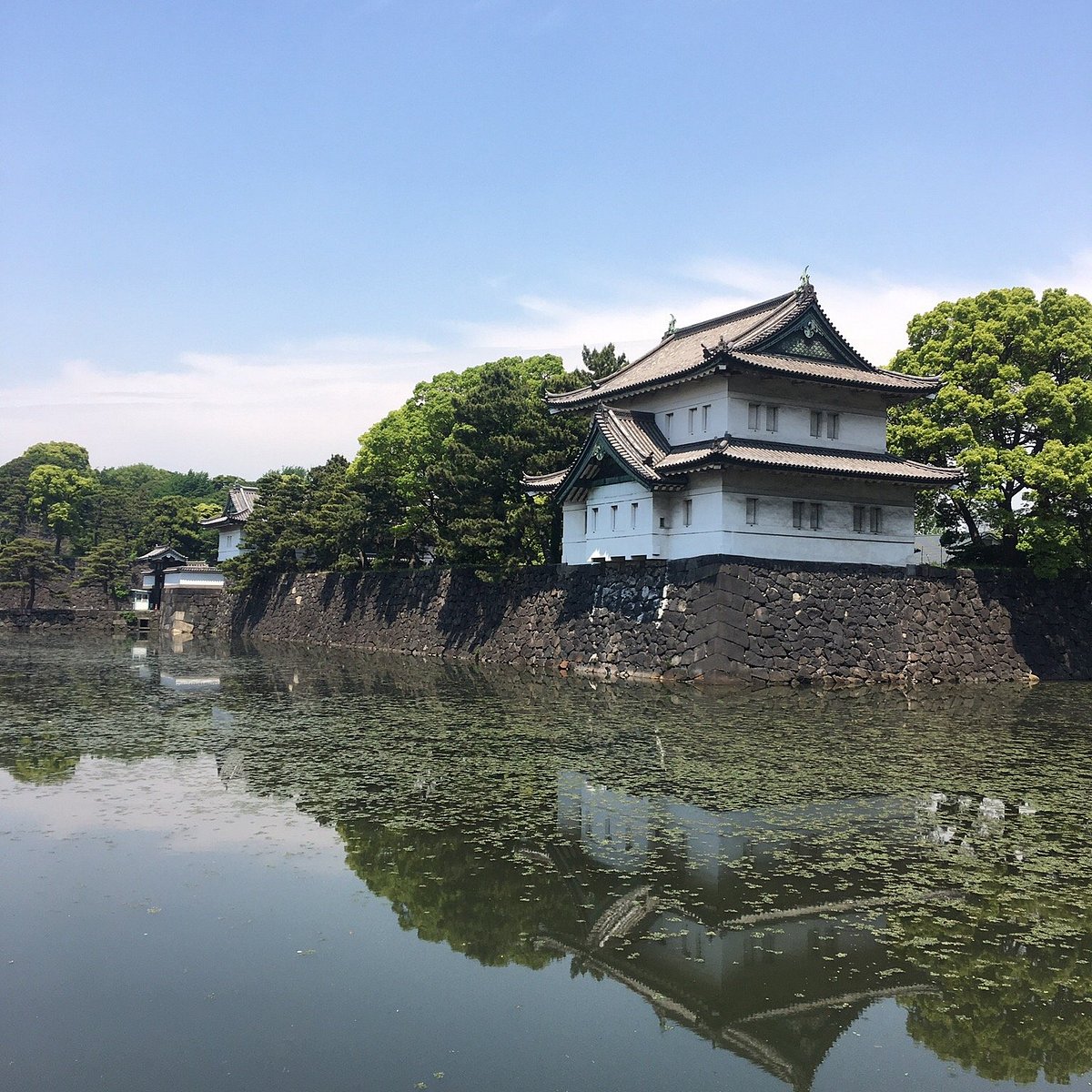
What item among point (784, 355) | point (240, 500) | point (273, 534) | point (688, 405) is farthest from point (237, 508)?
point (784, 355)

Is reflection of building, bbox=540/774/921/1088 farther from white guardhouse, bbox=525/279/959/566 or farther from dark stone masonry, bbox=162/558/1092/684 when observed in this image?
white guardhouse, bbox=525/279/959/566

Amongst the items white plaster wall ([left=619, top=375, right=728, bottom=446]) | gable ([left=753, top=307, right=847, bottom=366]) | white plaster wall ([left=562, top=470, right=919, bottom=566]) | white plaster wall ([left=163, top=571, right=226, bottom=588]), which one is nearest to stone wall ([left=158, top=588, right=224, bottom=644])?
white plaster wall ([left=163, top=571, right=226, bottom=588])

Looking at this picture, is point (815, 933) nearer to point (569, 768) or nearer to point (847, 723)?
point (569, 768)

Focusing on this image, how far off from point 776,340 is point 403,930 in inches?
980

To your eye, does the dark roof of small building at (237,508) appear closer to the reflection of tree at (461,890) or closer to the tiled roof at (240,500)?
the tiled roof at (240,500)

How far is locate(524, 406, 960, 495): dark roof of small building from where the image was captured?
29.1 m

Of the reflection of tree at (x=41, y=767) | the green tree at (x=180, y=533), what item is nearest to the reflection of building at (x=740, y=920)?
the reflection of tree at (x=41, y=767)

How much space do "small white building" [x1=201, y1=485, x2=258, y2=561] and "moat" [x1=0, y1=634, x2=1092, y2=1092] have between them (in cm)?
5068

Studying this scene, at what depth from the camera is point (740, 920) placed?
29.6 ft

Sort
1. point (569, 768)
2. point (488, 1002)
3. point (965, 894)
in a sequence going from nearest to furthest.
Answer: point (488, 1002) < point (965, 894) < point (569, 768)

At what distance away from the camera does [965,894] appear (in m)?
9.88

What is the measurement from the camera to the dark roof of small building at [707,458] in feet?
95.6

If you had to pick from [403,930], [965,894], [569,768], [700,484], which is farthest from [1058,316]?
[403,930]

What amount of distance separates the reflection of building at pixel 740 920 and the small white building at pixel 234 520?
192 feet
